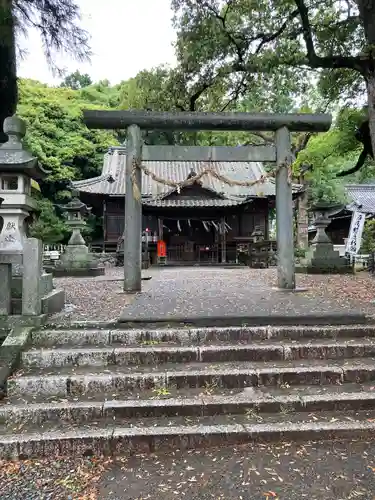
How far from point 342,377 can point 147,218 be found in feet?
62.4

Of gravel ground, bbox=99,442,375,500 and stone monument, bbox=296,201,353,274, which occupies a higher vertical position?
stone monument, bbox=296,201,353,274

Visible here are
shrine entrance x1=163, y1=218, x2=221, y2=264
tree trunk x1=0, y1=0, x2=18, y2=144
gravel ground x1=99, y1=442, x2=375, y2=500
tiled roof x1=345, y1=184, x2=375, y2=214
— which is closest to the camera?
gravel ground x1=99, y1=442, x2=375, y2=500

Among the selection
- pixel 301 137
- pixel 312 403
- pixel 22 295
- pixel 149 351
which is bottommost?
pixel 312 403

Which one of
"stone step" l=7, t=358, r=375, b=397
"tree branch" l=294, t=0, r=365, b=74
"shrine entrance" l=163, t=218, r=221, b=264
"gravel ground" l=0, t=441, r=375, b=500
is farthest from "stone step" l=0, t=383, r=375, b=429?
"shrine entrance" l=163, t=218, r=221, b=264

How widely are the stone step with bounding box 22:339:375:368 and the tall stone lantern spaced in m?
1.50

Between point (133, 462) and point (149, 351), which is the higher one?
point (149, 351)

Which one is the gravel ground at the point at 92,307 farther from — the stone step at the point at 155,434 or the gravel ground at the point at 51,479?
the gravel ground at the point at 51,479

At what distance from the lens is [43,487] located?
8.22ft

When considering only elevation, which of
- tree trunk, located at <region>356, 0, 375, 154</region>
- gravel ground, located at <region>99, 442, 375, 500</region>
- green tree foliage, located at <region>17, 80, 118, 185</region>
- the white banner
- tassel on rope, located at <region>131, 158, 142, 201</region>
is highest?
green tree foliage, located at <region>17, 80, 118, 185</region>

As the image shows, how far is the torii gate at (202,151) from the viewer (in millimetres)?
7125

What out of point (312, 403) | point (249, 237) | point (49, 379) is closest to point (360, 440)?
point (312, 403)

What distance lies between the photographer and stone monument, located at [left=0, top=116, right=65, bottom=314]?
462 cm

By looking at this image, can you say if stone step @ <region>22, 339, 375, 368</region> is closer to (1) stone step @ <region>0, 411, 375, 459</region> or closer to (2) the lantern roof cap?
(1) stone step @ <region>0, 411, 375, 459</region>

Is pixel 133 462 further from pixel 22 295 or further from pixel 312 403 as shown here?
pixel 22 295
